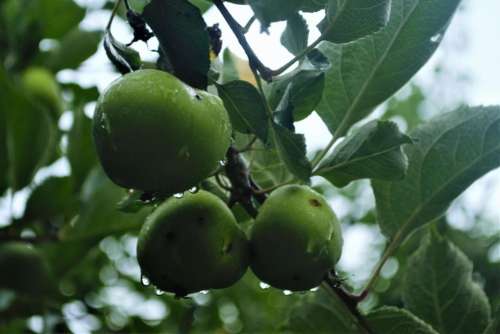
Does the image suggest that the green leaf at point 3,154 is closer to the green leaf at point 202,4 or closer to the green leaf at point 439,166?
the green leaf at point 202,4

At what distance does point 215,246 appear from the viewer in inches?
38.4

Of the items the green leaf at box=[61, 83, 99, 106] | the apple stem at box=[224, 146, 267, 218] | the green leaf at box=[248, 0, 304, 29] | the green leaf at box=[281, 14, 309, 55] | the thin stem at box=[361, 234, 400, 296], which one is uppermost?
the green leaf at box=[248, 0, 304, 29]

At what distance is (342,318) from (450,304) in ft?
0.65

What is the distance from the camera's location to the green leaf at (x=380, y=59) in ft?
3.76

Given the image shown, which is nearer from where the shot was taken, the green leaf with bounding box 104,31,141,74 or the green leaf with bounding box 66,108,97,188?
the green leaf with bounding box 104,31,141,74

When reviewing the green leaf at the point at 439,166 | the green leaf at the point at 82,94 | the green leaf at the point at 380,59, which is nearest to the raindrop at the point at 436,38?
the green leaf at the point at 380,59

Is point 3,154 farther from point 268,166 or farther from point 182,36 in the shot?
point 182,36

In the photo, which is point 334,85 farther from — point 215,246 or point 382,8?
point 215,246

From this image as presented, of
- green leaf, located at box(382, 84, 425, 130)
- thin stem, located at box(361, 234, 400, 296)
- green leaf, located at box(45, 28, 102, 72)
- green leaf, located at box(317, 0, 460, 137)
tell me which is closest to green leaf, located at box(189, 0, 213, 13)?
green leaf, located at box(317, 0, 460, 137)

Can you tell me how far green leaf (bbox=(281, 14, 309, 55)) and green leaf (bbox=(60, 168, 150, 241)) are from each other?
847 millimetres

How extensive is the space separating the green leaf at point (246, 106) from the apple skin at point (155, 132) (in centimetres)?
9

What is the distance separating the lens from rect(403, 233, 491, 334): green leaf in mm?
1312

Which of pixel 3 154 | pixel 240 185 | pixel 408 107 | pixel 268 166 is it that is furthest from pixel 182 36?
pixel 408 107

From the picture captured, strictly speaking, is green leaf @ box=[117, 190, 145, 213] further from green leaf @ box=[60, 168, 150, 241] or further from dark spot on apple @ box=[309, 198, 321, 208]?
green leaf @ box=[60, 168, 150, 241]
